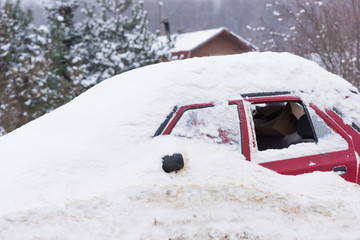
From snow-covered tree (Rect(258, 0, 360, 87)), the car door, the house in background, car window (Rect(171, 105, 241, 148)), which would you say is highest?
car window (Rect(171, 105, 241, 148))

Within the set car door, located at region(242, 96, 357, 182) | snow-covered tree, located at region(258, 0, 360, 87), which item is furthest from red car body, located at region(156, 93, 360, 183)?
snow-covered tree, located at region(258, 0, 360, 87)

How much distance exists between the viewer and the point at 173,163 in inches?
108

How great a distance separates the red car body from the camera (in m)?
3.02

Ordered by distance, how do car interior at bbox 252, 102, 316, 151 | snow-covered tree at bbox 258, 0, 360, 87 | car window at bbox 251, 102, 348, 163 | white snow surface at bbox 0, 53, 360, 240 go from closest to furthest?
white snow surface at bbox 0, 53, 360, 240 → car window at bbox 251, 102, 348, 163 → car interior at bbox 252, 102, 316, 151 → snow-covered tree at bbox 258, 0, 360, 87

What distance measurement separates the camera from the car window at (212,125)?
9.81 ft

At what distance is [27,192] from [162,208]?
2.77 ft

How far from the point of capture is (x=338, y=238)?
111 inches

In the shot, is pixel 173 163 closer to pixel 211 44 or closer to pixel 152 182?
pixel 152 182

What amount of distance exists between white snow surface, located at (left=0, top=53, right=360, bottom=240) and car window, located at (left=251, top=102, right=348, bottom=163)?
0.17 meters

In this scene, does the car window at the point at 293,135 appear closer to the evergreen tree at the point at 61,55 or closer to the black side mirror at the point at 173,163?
the black side mirror at the point at 173,163

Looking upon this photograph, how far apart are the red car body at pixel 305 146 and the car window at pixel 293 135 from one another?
22mm

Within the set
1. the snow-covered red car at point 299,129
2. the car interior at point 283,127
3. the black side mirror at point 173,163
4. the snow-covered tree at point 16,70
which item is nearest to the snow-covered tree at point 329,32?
the car interior at point 283,127

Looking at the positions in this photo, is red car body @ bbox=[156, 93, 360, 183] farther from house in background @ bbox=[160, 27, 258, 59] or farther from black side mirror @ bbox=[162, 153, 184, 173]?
house in background @ bbox=[160, 27, 258, 59]

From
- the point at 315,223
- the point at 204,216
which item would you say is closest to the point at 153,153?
the point at 204,216
